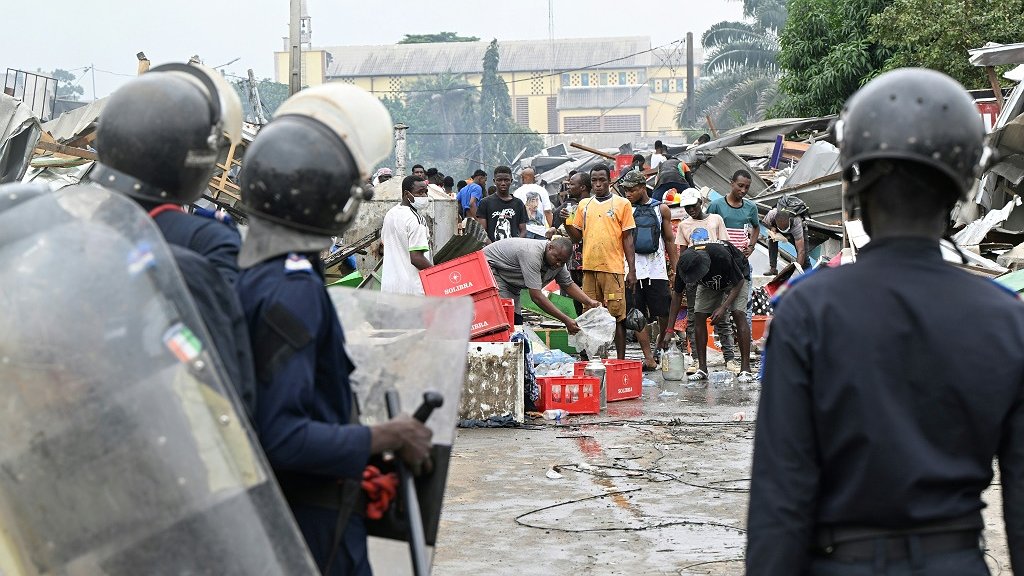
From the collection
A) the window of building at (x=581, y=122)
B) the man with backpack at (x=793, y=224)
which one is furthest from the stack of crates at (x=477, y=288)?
the window of building at (x=581, y=122)

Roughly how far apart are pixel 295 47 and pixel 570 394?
537 inches

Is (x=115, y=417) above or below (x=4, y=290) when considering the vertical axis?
below

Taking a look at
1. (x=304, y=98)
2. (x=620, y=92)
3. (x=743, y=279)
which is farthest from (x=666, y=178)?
(x=620, y=92)

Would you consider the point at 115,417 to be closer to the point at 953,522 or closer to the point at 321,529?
the point at 321,529

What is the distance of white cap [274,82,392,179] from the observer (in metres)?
3.13

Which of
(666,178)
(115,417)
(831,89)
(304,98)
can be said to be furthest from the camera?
(831,89)

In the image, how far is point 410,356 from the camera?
3320mm

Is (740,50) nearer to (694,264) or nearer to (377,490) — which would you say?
(694,264)

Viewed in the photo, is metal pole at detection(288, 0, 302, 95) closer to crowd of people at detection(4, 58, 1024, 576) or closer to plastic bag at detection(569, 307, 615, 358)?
plastic bag at detection(569, 307, 615, 358)

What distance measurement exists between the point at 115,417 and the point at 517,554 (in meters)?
4.01

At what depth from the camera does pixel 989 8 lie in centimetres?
2045

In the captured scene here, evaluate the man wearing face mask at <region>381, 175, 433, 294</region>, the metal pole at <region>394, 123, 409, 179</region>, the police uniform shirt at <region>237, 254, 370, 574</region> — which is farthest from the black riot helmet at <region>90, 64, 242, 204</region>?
the metal pole at <region>394, 123, 409, 179</region>

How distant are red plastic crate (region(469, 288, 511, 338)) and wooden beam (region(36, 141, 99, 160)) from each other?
22.5ft

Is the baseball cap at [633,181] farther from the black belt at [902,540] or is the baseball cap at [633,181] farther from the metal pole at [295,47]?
the black belt at [902,540]
